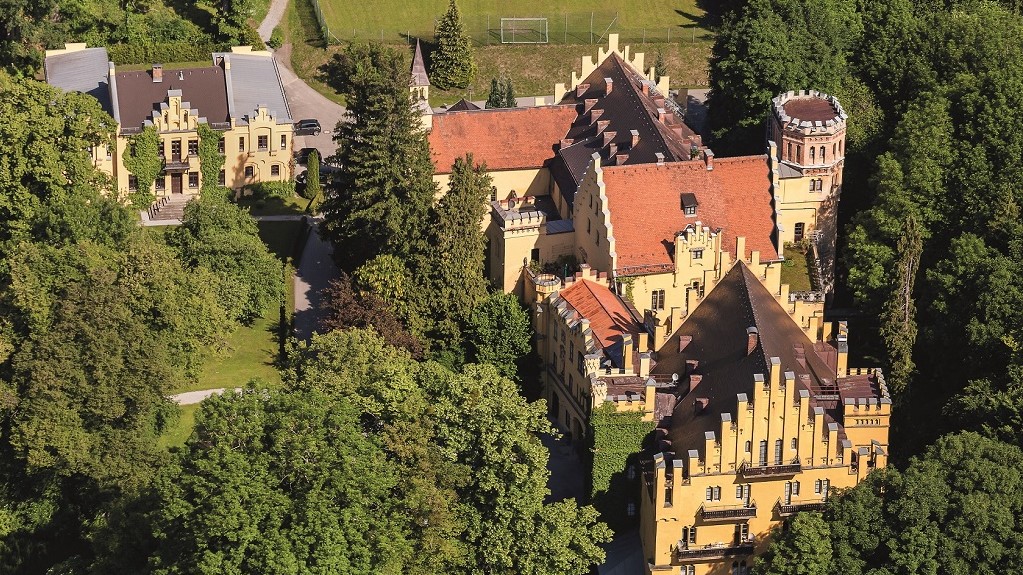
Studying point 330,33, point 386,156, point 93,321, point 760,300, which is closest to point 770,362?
point 760,300

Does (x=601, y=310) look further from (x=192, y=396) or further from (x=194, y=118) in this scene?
(x=194, y=118)

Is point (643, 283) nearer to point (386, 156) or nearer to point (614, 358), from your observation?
point (614, 358)

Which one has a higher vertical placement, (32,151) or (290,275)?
(32,151)

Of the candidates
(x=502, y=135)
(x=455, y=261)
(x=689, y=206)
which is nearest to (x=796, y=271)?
(x=689, y=206)

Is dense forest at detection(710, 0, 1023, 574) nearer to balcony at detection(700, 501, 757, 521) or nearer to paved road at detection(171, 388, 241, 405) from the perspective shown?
balcony at detection(700, 501, 757, 521)

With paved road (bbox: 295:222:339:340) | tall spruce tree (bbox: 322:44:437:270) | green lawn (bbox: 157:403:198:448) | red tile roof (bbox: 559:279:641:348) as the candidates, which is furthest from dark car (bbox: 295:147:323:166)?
red tile roof (bbox: 559:279:641:348)

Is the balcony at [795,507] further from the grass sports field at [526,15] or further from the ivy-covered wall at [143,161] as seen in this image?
the grass sports field at [526,15]
